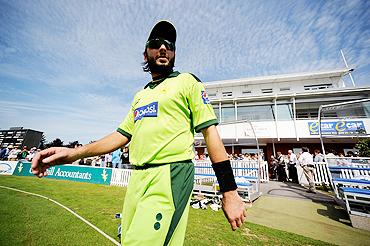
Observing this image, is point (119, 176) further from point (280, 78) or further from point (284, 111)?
point (280, 78)

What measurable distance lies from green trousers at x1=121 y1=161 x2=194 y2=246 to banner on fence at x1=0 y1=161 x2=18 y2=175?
906 inches

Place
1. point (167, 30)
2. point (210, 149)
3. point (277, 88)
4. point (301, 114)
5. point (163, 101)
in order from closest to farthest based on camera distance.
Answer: point (210, 149), point (163, 101), point (167, 30), point (301, 114), point (277, 88)

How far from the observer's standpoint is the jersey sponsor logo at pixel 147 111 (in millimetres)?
1366

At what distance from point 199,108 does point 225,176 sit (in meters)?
0.49

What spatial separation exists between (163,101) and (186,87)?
205 mm

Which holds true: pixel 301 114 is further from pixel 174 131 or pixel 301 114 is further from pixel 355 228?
pixel 174 131

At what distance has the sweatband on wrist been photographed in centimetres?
108

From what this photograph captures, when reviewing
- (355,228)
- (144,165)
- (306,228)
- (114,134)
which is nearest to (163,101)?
(144,165)

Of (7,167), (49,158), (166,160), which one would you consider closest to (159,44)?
(166,160)

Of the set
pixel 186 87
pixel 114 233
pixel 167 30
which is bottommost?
pixel 114 233

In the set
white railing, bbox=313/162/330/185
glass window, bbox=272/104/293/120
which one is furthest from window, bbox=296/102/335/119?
white railing, bbox=313/162/330/185

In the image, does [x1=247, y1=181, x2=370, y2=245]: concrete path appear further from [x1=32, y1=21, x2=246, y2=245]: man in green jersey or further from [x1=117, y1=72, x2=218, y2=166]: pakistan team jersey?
[x1=117, y1=72, x2=218, y2=166]: pakistan team jersey

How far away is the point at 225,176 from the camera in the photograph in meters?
1.11

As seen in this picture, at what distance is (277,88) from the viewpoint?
2712 cm
